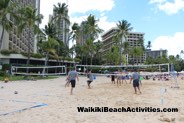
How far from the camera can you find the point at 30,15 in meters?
42.6

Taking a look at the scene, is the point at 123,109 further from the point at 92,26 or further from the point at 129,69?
the point at 92,26

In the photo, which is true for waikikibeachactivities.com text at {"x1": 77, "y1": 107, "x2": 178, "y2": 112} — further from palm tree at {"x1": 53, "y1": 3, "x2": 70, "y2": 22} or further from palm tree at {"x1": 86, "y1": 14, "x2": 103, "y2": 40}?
palm tree at {"x1": 86, "y1": 14, "x2": 103, "y2": 40}

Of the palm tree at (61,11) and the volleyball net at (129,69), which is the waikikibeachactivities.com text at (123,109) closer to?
the volleyball net at (129,69)

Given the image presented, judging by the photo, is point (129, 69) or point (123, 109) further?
point (129, 69)

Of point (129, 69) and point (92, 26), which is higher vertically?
Result: point (92, 26)

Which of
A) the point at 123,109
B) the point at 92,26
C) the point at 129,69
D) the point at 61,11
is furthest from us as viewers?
the point at 92,26

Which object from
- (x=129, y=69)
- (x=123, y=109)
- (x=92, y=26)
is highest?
(x=92, y=26)

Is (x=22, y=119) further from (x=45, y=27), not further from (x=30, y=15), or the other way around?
(x=45, y=27)

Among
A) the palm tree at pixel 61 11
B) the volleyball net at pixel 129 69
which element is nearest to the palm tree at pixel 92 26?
the palm tree at pixel 61 11

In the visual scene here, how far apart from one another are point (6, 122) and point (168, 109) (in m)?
5.67

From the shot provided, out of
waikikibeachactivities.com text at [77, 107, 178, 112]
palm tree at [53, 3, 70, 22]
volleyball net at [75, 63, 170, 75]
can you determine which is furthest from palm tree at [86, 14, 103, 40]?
waikikibeachactivities.com text at [77, 107, 178, 112]

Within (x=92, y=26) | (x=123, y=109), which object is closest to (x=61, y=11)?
(x=92, y=26)

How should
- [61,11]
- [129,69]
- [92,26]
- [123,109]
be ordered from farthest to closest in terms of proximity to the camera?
[92,26] < [61,11] < [129,69] < [123,109]

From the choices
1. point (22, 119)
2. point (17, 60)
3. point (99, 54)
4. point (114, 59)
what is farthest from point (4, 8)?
point (99, 54)
